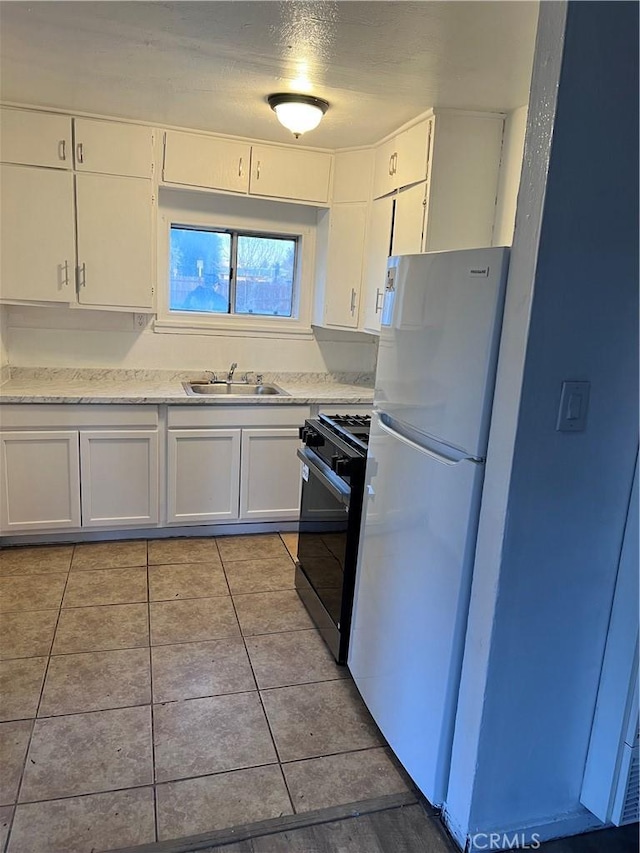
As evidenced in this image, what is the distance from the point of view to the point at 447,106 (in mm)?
2787

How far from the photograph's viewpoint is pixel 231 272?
12.9 ft

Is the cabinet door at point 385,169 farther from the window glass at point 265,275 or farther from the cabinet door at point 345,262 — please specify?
the window glass at point 265,275

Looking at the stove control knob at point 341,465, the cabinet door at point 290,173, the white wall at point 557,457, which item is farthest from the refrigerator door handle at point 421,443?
the cabinet door at point 290,173

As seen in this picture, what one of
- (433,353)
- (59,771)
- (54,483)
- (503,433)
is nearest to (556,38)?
(433,353)

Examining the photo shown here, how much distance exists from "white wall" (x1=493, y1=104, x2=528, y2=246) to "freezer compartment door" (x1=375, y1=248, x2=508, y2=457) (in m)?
1.36

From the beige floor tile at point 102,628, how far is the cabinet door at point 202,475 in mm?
793

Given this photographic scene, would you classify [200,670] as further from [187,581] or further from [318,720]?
[187,581]

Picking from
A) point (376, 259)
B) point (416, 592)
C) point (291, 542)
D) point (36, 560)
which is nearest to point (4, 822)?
point (416, 592)

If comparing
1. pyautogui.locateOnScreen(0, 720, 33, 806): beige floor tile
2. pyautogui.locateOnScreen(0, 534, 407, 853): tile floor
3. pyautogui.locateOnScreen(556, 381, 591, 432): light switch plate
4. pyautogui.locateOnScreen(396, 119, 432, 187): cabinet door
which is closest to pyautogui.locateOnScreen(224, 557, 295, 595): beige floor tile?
pyautogui.locateOnScreen(0, 534, 407, 853): tile floor

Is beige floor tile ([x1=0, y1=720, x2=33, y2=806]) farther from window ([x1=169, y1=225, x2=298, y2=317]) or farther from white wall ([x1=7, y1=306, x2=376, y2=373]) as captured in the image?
window ([x1=169, y1=225, x2=298, y2=317])

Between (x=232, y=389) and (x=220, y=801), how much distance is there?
2.58 metres

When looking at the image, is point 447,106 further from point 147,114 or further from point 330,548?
point 330,548

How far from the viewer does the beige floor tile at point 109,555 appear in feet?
10.3

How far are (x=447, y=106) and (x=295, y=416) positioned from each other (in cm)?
181
